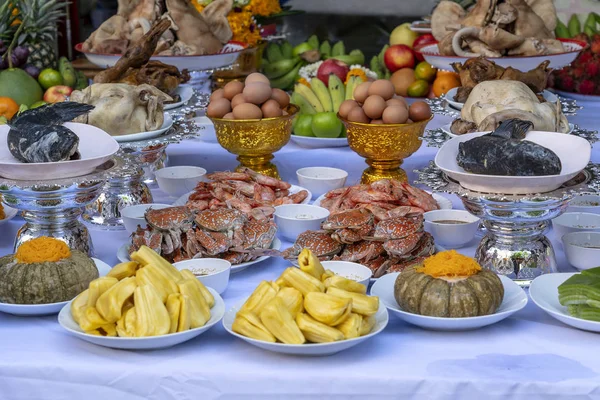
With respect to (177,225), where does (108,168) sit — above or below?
above

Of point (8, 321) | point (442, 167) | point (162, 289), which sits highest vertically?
point (442, 167)

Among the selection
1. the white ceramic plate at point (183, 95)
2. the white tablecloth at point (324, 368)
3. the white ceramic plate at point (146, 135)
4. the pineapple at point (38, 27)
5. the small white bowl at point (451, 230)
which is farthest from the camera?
the pineapple at point (38, 27)

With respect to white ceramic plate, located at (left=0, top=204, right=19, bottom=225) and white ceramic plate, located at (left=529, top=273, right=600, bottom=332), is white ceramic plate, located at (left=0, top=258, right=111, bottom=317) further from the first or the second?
white ceramic plate, located at (left=529, top=273, right=600, bottom=332)

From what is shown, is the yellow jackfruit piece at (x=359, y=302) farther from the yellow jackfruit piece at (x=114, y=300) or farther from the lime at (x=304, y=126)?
the lime at (x=304, y=126)

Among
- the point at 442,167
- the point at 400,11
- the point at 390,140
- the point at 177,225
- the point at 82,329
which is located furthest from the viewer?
the point at 400,11

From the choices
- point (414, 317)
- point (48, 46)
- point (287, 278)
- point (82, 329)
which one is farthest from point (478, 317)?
point (48, 46)

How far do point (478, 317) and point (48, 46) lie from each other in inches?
107

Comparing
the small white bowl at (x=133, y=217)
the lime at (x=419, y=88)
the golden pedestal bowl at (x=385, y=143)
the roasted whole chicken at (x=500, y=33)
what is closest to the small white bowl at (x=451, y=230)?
the golden pedestal bowl at (x=385, y=143)

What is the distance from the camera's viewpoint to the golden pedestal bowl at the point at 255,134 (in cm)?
234

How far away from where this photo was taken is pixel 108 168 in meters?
1.80

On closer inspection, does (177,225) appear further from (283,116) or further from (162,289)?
(283,116)

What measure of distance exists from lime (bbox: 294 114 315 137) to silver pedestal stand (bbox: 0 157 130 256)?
100cm

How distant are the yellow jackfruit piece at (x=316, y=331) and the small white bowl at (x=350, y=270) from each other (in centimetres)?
29

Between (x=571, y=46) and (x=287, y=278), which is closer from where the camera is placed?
(x=287, y=278)
